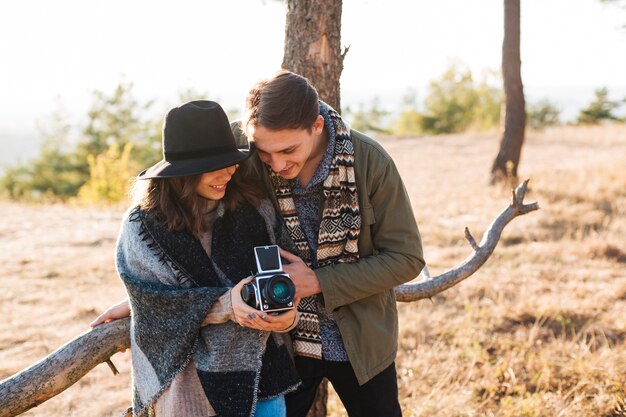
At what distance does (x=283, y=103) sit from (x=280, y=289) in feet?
1.84

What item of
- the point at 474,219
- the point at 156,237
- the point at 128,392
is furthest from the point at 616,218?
the point at 156,237

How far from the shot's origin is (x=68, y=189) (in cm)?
2444

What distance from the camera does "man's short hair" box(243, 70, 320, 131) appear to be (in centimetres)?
198

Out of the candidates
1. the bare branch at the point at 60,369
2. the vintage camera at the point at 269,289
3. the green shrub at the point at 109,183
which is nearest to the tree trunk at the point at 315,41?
the vintage camera at the point at 269,289

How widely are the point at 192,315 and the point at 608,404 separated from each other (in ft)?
8.12

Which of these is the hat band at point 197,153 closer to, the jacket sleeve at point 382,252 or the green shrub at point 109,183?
the jacket sleeve at point 382,252

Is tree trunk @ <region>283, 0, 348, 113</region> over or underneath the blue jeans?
over

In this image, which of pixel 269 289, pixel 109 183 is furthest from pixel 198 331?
pixel 109 183

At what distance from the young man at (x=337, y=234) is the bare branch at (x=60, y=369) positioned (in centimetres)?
62

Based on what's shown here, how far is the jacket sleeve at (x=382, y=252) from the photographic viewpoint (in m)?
2.12

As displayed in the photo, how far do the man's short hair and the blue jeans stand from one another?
2.92 ft

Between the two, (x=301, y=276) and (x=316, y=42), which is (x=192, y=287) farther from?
(x=316, y=42)

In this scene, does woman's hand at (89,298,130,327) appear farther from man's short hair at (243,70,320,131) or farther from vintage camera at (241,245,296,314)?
man's short hair at (243,70,320,131)

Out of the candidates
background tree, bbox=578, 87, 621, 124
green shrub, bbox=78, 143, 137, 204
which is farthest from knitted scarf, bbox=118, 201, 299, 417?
background tree, bbox=578, 87, 621, 124
